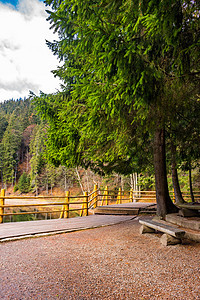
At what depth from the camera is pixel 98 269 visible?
3086 mm

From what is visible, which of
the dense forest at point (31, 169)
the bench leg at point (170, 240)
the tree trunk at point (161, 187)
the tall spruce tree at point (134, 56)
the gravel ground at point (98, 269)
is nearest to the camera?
the gravel ground at point (98, 269)

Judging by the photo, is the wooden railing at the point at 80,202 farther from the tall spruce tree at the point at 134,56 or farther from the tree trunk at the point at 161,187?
the tree trunk at the point at 161,187

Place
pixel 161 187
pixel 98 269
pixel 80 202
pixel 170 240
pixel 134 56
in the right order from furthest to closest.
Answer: pixel 80 202
pixel 161 187
pixel 170 240
pixel 134 56
pixel 98 269

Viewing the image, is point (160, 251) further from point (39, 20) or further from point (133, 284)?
point (39, 20)

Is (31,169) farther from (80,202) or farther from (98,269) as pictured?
(98,269)

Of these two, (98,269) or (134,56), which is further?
(134,56)

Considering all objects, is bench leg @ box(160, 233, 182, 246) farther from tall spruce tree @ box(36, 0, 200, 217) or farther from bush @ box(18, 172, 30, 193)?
bush @ box(18, 172, 30, 193)

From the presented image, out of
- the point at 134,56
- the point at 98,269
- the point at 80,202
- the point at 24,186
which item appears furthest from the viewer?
the point at 24,186

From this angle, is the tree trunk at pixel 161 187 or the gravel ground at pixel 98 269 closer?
the gravel ground at pixel 98 269

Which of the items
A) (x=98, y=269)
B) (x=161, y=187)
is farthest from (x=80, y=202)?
(x=98, y=269)

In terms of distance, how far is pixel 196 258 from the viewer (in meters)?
3.55

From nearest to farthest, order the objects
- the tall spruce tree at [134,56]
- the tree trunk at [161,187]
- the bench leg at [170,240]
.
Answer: the tall spruce tree at [134,56], the bench leg at [170,240], the tree trunk at [161,187]

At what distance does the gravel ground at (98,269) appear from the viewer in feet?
7.76

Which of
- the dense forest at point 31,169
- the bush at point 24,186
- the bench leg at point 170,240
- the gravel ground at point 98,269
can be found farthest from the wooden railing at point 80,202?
the bush at point 24,186
